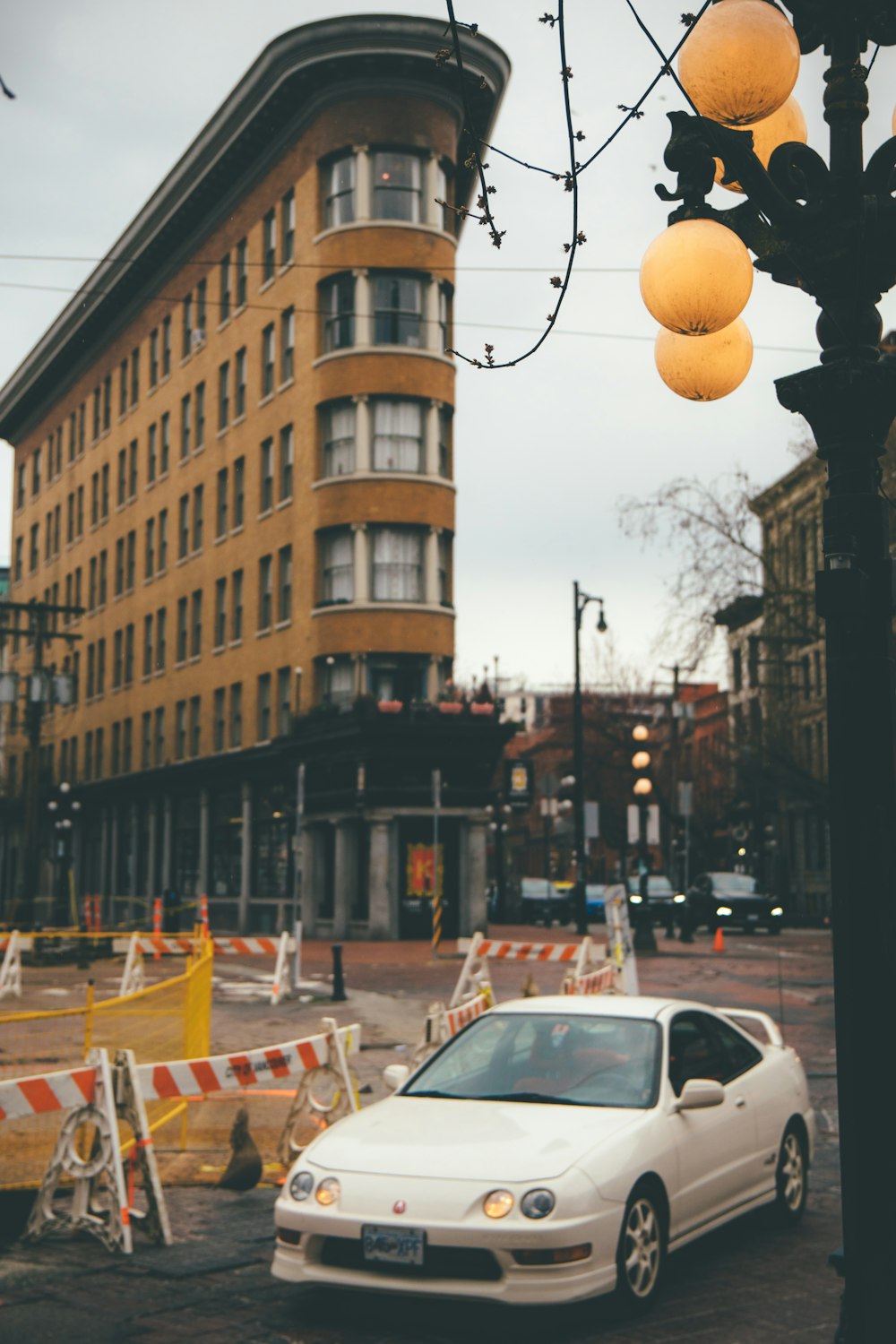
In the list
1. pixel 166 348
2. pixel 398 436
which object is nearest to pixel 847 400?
pixel 398 436

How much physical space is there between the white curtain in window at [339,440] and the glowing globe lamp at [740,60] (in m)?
35.7

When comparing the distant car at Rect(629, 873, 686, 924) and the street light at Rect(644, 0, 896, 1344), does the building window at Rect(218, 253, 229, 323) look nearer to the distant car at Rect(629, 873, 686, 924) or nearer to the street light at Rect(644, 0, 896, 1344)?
the distant car at Rect(629, 873, 686, 924)

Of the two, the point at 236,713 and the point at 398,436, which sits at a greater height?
the point at 398,436

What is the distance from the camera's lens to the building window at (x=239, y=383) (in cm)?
4814

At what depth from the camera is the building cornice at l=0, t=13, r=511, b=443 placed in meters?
40.7

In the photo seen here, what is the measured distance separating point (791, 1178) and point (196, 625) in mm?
44364

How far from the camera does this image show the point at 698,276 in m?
5.52

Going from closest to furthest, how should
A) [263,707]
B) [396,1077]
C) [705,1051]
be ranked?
1. [396,1077]
2. [705,1051]
3. [263,707]

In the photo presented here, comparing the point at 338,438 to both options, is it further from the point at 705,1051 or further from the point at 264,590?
the point at 705,1051

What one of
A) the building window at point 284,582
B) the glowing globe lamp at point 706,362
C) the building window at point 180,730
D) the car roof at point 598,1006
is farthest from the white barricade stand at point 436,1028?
the building window at point 180,730

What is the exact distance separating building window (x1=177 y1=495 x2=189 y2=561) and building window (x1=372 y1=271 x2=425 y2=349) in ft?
46.1

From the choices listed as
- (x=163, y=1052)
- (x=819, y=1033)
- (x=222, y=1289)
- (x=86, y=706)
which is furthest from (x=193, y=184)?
(x=222, y=1289)

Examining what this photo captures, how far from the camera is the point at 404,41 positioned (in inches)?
1601

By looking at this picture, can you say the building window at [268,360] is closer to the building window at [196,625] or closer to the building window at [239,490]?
the building window at [239,490]
